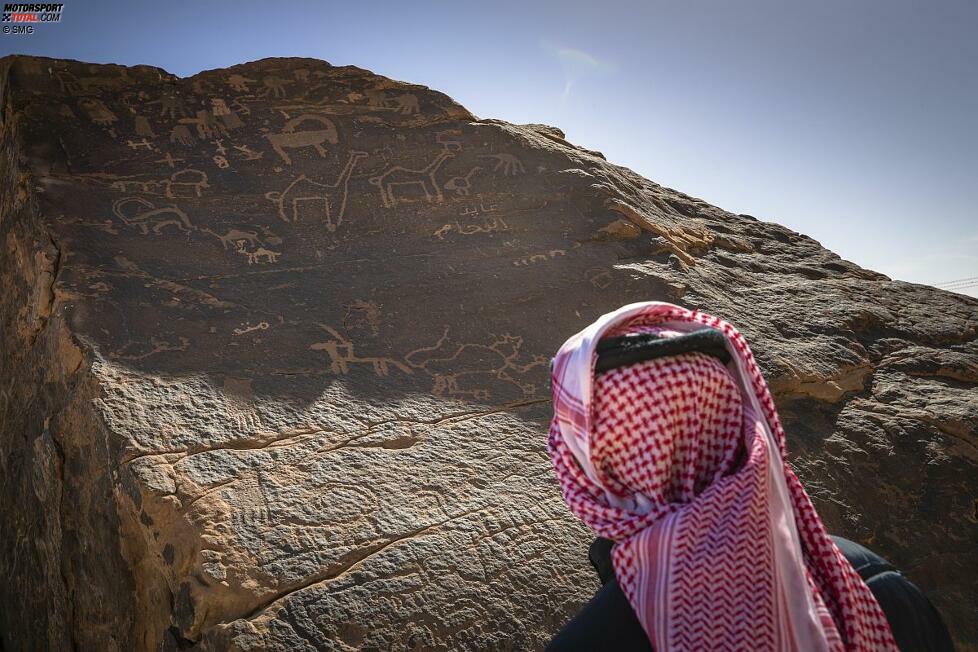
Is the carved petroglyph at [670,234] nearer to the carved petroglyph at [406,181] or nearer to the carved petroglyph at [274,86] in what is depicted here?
the carved petroglyph at [406,181]

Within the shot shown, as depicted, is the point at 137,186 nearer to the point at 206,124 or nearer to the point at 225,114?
the point at 206,124

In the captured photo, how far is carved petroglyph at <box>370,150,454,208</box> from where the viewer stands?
4238mm

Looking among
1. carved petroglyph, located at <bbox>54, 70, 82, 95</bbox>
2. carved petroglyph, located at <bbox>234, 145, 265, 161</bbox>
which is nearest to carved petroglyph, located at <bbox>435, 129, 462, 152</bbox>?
carved petroglyph, located at <bbox>234, 145, 265, 161</bbox>

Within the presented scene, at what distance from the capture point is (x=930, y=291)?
490 centimetres

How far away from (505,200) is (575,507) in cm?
342

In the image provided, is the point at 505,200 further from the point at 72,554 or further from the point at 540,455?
the point at 72,554

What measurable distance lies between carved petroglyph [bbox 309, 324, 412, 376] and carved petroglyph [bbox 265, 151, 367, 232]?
0.91 metres

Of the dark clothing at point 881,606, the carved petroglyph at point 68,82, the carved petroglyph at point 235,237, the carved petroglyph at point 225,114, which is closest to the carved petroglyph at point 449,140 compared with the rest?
the carved petroglyph at point 225,114

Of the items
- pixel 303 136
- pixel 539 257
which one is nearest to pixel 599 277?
pixel 539 257

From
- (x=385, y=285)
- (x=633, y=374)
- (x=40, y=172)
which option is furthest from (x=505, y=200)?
(x=633, y=374)

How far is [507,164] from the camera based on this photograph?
462 centimetres

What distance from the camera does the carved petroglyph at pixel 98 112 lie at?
13.0 feet

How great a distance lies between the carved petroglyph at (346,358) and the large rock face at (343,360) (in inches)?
0.9

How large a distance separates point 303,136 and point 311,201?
20.2 inches
